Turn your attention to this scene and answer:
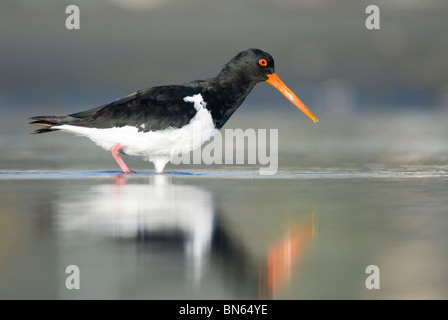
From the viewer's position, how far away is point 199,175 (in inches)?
380

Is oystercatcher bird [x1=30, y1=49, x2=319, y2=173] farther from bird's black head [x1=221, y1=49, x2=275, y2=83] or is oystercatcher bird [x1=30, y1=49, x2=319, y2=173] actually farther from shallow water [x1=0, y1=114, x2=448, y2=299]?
shallow water [x1=0, y1=114, x2=448, y2=299]

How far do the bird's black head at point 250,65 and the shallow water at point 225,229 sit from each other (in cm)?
122

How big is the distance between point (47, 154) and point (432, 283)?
8.49 meters

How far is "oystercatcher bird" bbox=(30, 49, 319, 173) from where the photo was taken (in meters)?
8.98

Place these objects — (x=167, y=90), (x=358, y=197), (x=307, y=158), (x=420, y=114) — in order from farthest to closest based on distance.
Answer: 1. (x=420, y=114)
2. (x=307, y=158)
3. (x=167, y=90)
4. (x=358, y=197)

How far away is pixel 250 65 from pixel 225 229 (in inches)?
158

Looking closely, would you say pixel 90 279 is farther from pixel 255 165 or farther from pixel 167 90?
pixel 255 165

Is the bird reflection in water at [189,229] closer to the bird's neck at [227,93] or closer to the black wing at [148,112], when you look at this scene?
the black wing at [148,112]

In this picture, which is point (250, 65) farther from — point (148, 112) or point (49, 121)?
point (49, 121)

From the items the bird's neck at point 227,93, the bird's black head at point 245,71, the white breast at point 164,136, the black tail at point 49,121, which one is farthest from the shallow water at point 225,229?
the bird's black head at point 245,71

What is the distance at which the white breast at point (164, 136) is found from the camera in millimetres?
8969

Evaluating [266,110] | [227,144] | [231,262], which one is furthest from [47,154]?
[266,110]

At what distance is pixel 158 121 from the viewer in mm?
8984

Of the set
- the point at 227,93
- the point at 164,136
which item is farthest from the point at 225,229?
the point at 227,93
